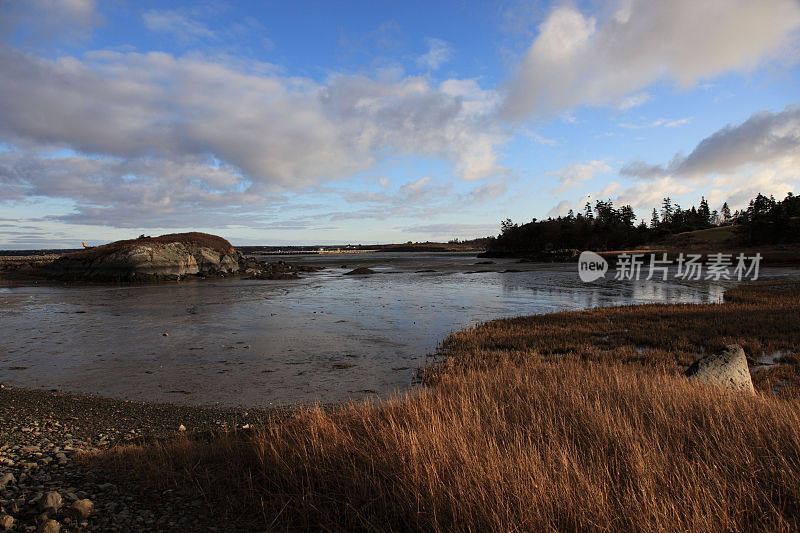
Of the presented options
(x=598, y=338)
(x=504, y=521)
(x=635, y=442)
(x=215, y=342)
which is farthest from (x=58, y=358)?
(x=598, y=338)

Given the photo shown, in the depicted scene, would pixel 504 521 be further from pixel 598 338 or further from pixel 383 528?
pixel 598 338

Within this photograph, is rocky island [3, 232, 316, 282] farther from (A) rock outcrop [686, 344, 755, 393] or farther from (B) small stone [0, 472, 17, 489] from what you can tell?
(A) rock outcrop [686, 344, 755, 393]

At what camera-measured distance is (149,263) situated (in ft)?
132

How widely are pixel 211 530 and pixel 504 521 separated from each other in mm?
2748

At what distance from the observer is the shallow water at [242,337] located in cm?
985

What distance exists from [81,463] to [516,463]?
18.0ft

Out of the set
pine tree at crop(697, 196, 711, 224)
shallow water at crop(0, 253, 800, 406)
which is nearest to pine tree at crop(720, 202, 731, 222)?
pine tree at crop(697, 196, 711, 224)

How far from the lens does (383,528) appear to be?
12.2 ft

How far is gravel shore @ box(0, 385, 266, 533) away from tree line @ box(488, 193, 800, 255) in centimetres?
10100

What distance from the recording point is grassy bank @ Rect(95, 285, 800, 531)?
355 centimetres

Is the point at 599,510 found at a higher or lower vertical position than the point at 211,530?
higher

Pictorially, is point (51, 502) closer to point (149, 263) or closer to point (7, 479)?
point (7, 479)

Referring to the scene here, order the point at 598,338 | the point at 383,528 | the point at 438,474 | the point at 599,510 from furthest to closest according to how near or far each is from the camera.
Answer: the point at 598,338
the point at 438,474
the point at 383,528
the point at 599,510

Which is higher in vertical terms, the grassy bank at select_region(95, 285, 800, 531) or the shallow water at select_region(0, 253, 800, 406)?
the grassy bank at select_region(95, 285, 800, 531)
